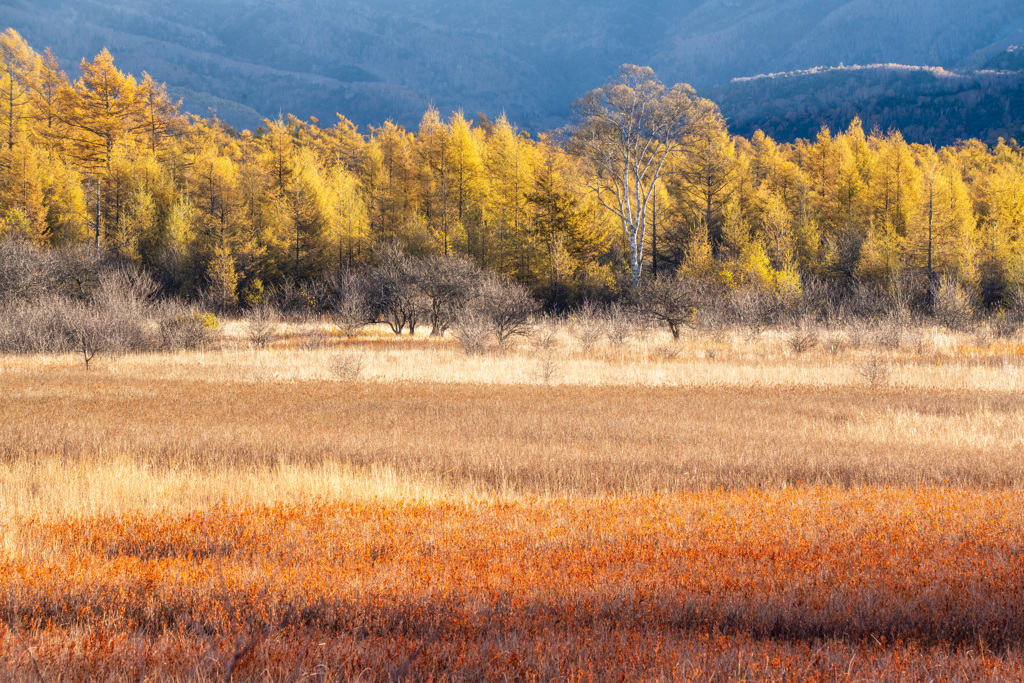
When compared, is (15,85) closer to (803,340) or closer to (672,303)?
(672,303)

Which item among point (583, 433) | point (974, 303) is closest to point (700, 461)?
point (583, 433)

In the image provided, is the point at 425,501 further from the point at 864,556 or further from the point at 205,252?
the point at 205,252

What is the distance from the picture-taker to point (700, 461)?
33.1ft

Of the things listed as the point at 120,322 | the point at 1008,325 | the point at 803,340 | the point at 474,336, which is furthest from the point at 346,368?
the point at 1008,325

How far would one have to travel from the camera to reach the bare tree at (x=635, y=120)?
35.4 m

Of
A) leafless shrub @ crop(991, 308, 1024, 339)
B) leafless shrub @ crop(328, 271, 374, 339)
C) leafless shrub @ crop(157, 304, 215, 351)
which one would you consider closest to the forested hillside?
leafless shrub @ crop(991, 308, 1024, 339)

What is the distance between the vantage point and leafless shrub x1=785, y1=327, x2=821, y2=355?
26797mm

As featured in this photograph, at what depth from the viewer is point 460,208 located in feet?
159

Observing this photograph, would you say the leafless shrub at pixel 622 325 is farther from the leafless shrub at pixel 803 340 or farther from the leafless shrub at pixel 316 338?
the leafless shrub at pixel 316 338

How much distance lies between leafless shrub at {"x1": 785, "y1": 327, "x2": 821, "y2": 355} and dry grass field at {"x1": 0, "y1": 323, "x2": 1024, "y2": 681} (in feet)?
37.3

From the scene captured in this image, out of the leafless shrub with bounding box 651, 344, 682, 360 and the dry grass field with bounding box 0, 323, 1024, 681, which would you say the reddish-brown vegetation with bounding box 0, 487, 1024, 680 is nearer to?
the dry grass field with bounding box 0, 323, 1024, 681

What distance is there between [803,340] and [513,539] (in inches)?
949

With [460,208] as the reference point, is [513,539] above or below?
below

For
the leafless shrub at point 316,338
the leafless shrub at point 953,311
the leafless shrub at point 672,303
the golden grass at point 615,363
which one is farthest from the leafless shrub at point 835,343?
the leafless shrub at point 316,338
